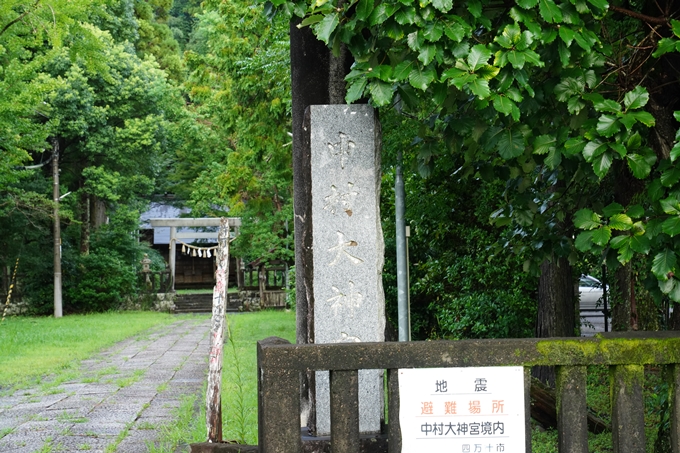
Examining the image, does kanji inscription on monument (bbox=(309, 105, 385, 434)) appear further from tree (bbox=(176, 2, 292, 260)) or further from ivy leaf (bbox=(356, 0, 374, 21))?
tree (bbox=(176, 2, 292, 260))

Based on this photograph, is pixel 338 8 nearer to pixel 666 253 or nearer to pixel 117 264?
pixel 666 253

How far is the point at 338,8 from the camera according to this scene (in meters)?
4.25

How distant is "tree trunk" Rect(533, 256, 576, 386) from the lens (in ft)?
29.3

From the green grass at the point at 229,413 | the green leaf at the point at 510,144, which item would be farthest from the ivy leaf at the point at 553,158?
the green grass at the point at 229,413

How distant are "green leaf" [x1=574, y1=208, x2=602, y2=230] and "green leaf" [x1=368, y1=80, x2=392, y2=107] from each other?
1161mm

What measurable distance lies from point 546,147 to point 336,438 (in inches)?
76.1

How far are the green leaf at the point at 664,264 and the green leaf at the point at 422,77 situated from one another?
1461mm

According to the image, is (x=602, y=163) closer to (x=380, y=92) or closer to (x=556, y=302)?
(x=380, y=92)

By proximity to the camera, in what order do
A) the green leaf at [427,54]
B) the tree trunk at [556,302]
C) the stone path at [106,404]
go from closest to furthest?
1. the green leaf at [427,54]
2. the stone path at [106,404]
3. the tree trunk at [556,302]

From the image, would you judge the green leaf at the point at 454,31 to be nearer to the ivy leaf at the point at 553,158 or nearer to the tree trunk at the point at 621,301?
the ivy leaf at the point at 553,158

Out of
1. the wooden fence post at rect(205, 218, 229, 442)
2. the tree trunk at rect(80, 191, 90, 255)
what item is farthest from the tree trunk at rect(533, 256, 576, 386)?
the tree trunk at rect(80, 191, 90, 255)

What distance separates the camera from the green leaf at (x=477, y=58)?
3859mm

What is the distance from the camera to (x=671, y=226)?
12.5 ft

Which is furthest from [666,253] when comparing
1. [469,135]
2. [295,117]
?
[295,117]
